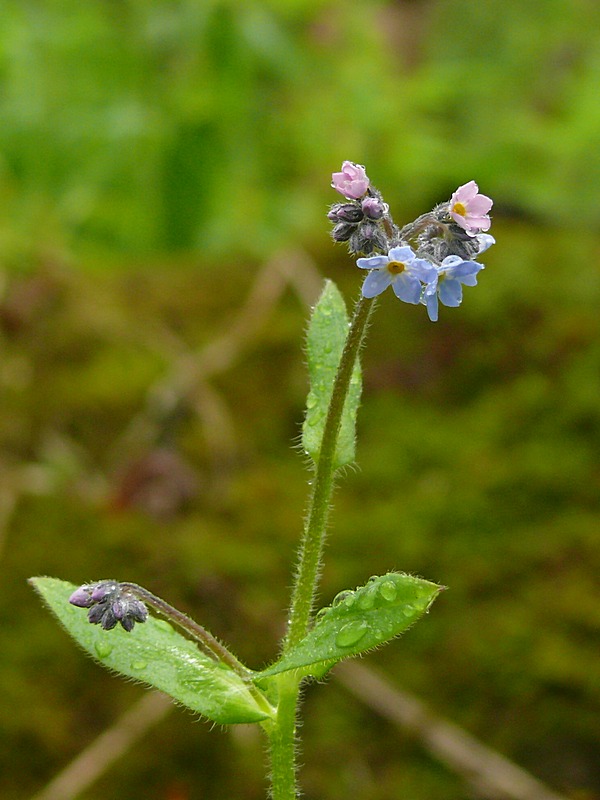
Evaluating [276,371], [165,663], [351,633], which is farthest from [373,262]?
[276,371]

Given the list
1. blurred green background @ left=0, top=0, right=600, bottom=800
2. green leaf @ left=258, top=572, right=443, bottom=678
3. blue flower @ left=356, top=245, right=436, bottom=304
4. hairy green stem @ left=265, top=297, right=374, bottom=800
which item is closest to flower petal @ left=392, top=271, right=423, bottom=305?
blue flower @ left=356, top=245, right=436, bottom=304

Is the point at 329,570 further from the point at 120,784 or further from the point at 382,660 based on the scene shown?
the point at 120,784

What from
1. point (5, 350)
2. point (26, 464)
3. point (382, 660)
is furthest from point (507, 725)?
point (5, 350)

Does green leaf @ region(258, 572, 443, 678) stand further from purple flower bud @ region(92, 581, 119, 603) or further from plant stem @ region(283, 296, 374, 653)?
purple flower bud @ region(92, 581, 119, 603)

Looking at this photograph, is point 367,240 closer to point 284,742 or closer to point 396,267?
point 396,267

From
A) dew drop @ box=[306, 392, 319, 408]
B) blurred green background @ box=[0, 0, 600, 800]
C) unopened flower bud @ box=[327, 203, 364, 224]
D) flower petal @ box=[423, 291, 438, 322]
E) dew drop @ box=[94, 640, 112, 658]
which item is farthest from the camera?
blurred green background @ box=[0, 0, 600, 800]

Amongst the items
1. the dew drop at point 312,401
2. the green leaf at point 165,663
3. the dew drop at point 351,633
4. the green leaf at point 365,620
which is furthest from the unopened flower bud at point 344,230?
the green leaf at point 165,663
